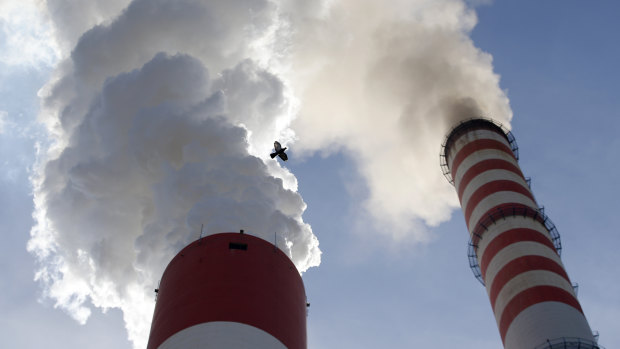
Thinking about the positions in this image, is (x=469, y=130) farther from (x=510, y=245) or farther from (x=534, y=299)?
(x=534, y=299)

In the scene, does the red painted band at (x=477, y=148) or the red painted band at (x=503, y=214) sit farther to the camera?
the red painted band at (x=477, y=148)

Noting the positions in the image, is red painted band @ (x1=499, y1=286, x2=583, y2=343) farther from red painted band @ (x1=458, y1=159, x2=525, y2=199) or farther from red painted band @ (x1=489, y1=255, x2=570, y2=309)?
red painted band @ (x1=458, y1=159, x2=525, y2=199)

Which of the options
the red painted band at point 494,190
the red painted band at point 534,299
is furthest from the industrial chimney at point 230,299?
the red painted band at point 494,190

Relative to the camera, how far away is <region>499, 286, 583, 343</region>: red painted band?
76.5ft

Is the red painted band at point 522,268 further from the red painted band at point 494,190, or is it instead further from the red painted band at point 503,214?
the red painted band at point 494,190

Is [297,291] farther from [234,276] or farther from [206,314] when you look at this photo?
[206,314]

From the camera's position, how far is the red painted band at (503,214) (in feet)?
88.0

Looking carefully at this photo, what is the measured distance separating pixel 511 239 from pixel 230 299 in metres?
14.4

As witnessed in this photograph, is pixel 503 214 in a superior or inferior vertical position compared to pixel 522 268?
superior

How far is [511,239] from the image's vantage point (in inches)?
1022

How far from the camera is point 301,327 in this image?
58.9 ft

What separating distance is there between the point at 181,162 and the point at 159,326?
361 inches

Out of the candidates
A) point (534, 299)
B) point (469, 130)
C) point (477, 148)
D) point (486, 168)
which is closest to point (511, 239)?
point (534, 299)

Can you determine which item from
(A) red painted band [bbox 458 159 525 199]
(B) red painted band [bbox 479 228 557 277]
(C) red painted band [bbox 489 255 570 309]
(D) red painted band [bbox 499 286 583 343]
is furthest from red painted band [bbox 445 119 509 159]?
(D) red painted band [bbox 499 286 583 343]
